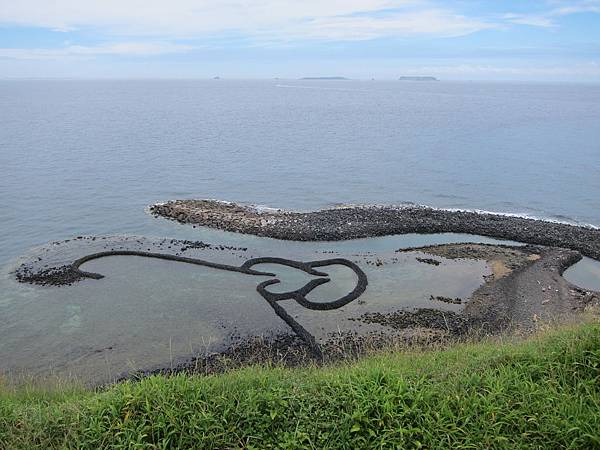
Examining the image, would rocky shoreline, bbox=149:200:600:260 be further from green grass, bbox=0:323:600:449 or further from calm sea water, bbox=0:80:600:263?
green grass, bbox=0:323:600:449

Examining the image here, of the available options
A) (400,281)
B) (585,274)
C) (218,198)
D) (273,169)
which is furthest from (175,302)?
(273,169)

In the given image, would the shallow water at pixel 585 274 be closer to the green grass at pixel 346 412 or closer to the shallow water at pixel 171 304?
the shallow water at pixel 171 304

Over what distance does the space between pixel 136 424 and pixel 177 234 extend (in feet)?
80.8

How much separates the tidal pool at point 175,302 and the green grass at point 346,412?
8473 mm

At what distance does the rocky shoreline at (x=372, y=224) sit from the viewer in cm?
2998

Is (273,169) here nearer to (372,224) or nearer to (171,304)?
(372,224)

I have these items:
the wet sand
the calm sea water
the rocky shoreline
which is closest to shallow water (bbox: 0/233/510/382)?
the wet sand

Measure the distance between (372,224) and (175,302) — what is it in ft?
51.4

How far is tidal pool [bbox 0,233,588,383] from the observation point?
17.5 meters

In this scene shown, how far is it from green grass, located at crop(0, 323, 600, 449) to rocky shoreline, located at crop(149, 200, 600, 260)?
21715mm

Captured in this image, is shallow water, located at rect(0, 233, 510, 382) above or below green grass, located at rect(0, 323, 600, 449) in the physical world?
below

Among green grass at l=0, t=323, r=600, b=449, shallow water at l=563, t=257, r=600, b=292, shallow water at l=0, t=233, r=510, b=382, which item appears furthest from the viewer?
shallow water at l=563, t=257, r=600, b=292

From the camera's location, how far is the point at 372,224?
32281 millimetres

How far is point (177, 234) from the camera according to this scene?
3125 cm
